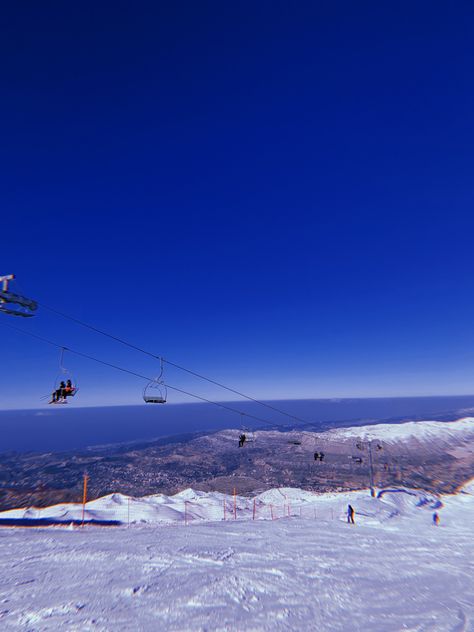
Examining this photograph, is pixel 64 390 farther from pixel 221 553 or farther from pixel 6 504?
pixel 6 504

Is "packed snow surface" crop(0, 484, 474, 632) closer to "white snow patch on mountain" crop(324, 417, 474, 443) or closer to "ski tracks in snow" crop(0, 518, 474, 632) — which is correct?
"ski tracks in snow" crop(0, 518, 474, 632)

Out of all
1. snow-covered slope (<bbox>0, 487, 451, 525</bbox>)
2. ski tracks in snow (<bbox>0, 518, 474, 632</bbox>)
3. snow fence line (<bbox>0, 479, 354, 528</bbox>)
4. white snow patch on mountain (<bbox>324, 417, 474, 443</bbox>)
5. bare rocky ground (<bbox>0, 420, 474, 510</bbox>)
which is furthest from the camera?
white snow patch on mountain (<bbox>324, 417, 474, 443</bbox>)

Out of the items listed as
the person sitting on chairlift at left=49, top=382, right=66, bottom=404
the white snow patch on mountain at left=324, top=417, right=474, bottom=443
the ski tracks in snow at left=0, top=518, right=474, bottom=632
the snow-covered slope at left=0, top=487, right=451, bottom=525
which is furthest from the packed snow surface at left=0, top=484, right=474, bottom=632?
the white snow patch on mountain at left=324, top=417, right=474, bottom=443

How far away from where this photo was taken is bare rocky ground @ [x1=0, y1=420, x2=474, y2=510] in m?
70.7

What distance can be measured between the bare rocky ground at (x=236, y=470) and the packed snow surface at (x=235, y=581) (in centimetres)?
3870

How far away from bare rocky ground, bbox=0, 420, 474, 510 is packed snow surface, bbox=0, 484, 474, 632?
38.7m

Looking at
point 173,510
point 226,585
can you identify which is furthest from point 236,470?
point 226,585

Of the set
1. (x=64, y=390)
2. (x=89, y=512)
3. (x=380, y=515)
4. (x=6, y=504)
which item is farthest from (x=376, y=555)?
(x=6, y=504)

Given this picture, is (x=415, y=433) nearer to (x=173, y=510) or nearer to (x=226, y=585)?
(x=173, y=510)

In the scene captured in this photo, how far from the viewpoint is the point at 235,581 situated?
9445 mm

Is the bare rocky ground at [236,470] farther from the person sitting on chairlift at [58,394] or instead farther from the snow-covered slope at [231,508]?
the person sitting on chairlift at [58,394]

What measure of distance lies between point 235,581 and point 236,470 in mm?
93346

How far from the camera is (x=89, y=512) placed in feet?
109

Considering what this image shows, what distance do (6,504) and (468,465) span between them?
11846cm
